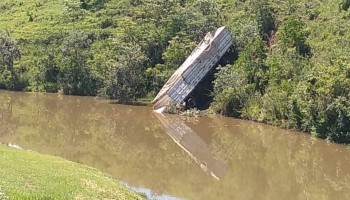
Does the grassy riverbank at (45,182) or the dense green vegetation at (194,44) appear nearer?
the grassy riverbank at (45,182)

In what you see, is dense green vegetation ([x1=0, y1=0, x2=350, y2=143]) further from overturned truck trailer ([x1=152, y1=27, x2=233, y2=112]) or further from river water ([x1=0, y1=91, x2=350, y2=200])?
river water ([x1=0, y1=91, x2=350, y2=200])

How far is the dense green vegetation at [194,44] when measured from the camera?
4159 cm

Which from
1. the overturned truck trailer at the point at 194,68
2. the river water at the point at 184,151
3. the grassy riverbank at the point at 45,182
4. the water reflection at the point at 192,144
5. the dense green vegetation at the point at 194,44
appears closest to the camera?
the grassy riverbank at the point at 45,182

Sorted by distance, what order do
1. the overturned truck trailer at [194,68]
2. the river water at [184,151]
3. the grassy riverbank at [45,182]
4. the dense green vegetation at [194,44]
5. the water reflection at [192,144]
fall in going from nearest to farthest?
the grassy riverbank at [45,182]
the river water at [184,151]
the water reflection at [192,144]
the dense green vegetation at [194,44]
the overturned truck trailer at [194,68]

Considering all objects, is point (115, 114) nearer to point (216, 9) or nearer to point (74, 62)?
point (74, 62)

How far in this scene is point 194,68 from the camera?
168 feet

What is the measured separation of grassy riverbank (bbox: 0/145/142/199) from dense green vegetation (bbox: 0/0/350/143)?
2205 centimetres

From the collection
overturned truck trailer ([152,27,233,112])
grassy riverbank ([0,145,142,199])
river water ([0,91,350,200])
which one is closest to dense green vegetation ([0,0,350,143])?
overturned truck trailer ([152,27,233,112])

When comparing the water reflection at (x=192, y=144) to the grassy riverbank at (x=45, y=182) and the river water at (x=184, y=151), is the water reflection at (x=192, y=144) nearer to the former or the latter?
the river water at (x=184, y=151)

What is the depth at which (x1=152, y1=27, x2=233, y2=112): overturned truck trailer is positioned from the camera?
50.8m

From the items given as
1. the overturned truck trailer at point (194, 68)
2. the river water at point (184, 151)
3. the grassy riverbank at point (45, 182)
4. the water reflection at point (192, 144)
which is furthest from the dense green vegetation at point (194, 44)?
the grassy riverbank at point (45, 182)

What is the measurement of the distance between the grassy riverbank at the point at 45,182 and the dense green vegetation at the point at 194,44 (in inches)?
868

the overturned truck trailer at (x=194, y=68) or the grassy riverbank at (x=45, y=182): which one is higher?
the grassy riverbank at (x=45, y=182)

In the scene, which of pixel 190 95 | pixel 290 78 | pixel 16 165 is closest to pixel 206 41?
pixel 190 95
